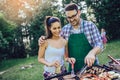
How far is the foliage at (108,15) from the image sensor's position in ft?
90.1

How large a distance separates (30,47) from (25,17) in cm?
371

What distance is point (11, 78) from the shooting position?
16125 mm

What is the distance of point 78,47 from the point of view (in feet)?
16.8

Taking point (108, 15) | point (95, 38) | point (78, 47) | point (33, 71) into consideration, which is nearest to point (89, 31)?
point (95, 38)

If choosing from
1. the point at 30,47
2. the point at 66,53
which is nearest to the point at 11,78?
the point at 66,53

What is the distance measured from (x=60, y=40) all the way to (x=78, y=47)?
0.34 metres

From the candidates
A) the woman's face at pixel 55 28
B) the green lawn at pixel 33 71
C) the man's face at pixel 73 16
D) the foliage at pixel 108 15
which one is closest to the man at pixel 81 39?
the man's face at pixel 73 16

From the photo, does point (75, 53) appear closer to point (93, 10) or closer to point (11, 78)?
point (11, 78)

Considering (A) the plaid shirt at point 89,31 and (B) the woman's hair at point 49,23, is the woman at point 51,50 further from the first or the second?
(A) the plaid shirt at point 89,31

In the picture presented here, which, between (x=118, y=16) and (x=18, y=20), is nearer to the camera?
(x=118, y=16)

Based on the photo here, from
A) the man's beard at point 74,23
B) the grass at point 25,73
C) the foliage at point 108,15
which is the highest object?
the man's beard at point 74,23

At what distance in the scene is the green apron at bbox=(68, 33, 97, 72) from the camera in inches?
200

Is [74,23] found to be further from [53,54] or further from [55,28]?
[53,54]

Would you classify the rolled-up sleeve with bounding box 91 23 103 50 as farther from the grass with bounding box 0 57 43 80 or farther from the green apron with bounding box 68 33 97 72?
the grass with bounding box 0 57 43 80
